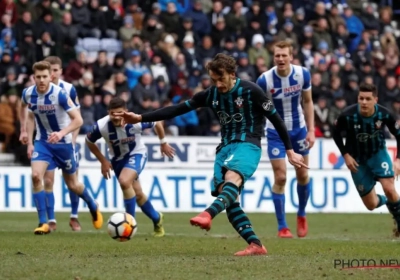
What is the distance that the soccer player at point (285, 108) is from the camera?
14047mm

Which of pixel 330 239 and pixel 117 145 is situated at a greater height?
pixel 117 145

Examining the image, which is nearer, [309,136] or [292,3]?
[309,136]

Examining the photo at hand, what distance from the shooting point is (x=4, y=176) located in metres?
19.9

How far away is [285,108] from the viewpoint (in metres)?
14.2

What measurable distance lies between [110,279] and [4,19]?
16753mm

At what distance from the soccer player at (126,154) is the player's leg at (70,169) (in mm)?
679

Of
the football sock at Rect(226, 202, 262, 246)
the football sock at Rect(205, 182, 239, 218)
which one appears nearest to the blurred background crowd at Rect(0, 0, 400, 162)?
the football sock at Rect(226, 202, 262, 246)

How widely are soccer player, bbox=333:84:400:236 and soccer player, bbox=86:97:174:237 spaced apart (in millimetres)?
2533

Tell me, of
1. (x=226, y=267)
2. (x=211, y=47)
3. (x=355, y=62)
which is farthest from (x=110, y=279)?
(x=355, y=62)

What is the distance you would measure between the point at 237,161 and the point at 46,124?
16.3 feet

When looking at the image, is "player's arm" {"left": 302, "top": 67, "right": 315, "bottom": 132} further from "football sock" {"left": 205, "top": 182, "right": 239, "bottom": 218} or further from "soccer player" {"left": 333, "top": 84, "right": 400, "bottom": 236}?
"football sock" {"left": 205, "top": 182, "right": 239, "bottom": 218}

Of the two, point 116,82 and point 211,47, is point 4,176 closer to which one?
point 116,82

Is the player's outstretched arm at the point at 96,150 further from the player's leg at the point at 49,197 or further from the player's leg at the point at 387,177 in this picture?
the player's leg at the point at 387,177

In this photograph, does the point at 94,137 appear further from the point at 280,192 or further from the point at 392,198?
the point at 392,198
